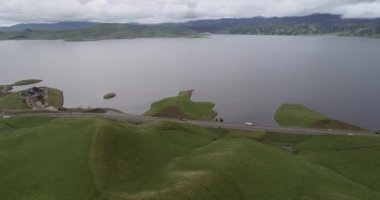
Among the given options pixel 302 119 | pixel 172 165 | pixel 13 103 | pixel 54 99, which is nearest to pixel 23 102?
pixel 13 103

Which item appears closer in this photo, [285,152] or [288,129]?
[285,152]

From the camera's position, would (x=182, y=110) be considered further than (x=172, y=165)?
Yes

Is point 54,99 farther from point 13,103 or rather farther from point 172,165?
point 172,165

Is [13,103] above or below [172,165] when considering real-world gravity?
below

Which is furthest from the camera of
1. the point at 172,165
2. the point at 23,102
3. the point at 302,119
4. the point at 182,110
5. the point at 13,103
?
the point at 13,103

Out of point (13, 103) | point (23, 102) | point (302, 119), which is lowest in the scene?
point (13, 103)

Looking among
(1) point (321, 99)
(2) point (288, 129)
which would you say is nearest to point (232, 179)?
(2) point (288, 129)

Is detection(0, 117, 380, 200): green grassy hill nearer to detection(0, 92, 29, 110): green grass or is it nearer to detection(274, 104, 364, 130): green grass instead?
detection(274, 104, 364, 130): green grass

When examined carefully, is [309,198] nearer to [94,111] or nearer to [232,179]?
[232,179]
